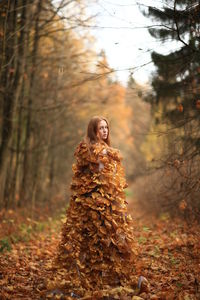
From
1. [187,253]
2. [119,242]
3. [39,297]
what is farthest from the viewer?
[187,253]

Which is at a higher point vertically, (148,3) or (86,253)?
(148,3)

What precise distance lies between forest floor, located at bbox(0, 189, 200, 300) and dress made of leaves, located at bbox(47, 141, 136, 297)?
0.42 meters

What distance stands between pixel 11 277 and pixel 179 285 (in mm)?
2425

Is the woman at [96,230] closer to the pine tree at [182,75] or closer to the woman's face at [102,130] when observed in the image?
the woman's face at [102,130]

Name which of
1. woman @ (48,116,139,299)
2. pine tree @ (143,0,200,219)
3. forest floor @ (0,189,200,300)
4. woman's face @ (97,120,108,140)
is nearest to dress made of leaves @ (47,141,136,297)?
woman @ (48,116,139,299)

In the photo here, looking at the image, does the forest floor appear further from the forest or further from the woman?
the woman

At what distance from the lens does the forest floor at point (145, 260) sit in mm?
4391

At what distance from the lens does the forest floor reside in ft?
14.4

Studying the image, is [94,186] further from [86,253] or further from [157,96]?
[157,96]

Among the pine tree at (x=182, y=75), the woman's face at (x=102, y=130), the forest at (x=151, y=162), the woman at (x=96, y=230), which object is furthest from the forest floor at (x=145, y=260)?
the woman's face at (x=102, y=130)

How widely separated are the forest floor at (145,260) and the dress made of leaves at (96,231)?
423mm

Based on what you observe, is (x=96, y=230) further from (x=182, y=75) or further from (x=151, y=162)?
(x=151, y=162)

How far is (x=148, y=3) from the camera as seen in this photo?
4562 millimetres

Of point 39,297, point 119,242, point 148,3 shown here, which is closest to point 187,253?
point 119,242
